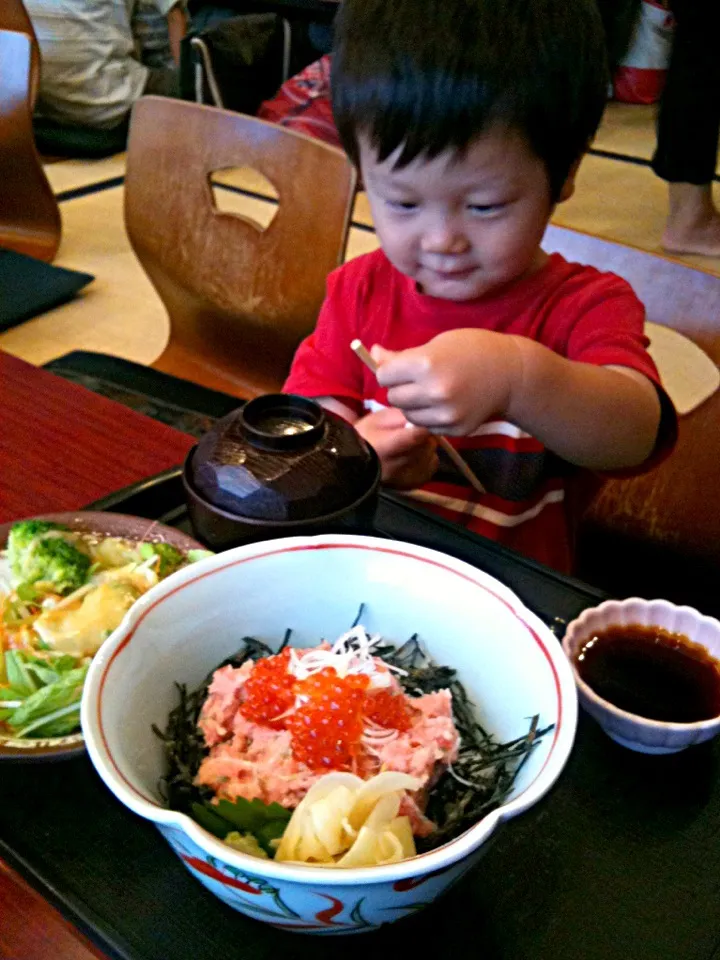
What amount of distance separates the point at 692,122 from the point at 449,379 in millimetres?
2909

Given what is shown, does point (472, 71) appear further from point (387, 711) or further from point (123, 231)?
point (123, 231)

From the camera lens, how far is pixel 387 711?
567mm

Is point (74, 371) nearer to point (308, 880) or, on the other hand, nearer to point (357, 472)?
point (357, 472)

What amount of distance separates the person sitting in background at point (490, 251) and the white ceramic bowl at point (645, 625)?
222 millimetres

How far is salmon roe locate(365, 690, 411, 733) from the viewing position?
563mm

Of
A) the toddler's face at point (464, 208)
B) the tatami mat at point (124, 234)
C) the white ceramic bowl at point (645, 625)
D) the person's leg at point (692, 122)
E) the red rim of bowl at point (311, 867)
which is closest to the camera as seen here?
the red rim of bowl at point (311, 867)

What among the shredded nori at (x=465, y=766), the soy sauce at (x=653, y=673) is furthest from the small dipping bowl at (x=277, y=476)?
the soy sauce at (x=653, y=673)

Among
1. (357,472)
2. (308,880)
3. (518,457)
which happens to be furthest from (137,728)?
(518,457)

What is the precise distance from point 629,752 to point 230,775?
13.3 inches

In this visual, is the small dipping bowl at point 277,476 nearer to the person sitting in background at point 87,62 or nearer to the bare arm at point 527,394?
the bare arm at point 527,394

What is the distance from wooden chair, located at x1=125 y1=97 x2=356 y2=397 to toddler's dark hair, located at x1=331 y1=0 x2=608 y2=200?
1.77 ft

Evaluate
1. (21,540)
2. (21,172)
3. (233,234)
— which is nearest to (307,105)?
(21,172)

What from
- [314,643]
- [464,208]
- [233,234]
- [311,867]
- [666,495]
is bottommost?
[666,495]

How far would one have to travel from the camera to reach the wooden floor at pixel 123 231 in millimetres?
2561
